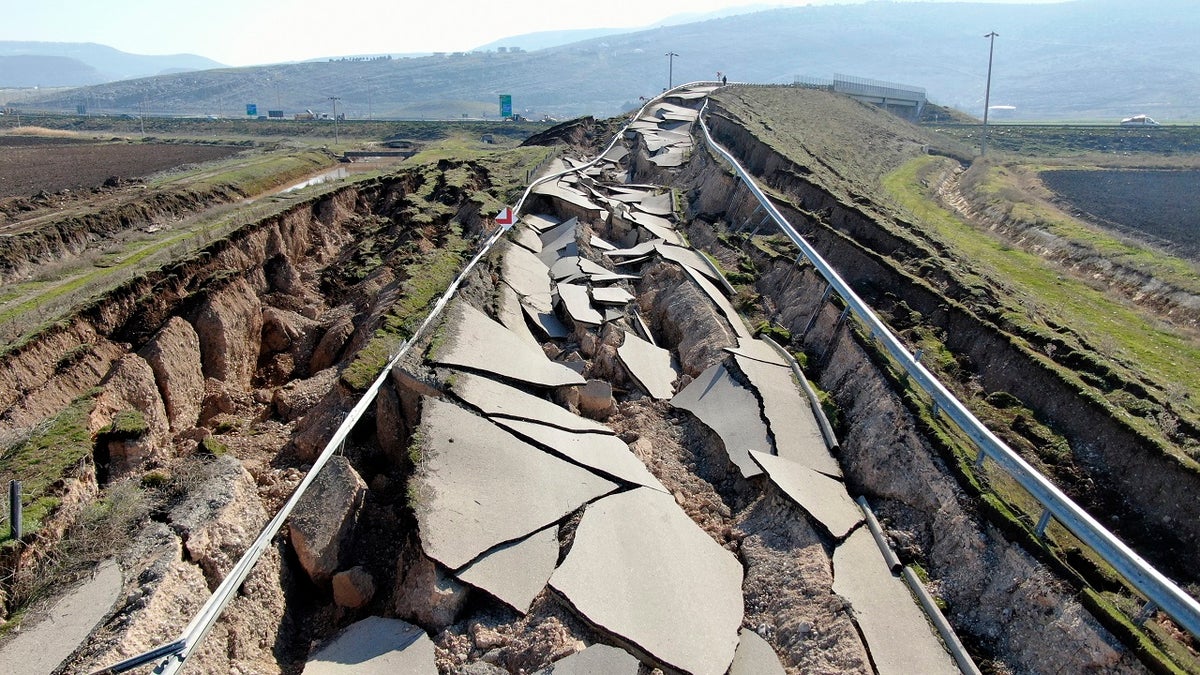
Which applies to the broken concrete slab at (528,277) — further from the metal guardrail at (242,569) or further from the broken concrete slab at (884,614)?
the broken concrete slab at (884,614)

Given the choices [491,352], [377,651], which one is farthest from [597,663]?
[491,352]

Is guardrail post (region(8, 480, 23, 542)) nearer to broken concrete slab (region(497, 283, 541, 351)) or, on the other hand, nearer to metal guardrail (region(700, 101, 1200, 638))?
broken concrete slab (region(497, 283, 541, 351))

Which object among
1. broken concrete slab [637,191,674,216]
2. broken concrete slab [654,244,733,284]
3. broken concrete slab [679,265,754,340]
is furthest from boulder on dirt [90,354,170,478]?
broken concrete slab [637,191,674,216]

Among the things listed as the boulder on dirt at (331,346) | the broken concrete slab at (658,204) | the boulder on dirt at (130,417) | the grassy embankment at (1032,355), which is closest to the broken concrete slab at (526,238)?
the broken concrete slab at (658,204)

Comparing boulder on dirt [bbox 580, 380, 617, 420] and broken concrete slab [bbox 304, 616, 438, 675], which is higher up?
boulder on dirt [bbox 580, 380, 617, 420]

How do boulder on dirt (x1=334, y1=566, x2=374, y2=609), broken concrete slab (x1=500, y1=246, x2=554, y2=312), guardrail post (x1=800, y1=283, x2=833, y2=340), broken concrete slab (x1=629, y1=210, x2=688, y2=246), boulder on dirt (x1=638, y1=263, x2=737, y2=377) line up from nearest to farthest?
boulder on dirt (x1=334, y1=566, x2=374, y2=609) → boulder on dirt (x1=638, y1=263, x2=737, y2=377) → guardrail post (x1=800, y1=283, x2=833, y2=340) → broken concrete slab (x1=500, y1=246, x2=554, y2=312) → broken concrete slab (x1=629, y1=210, x2=688, y2=246)
